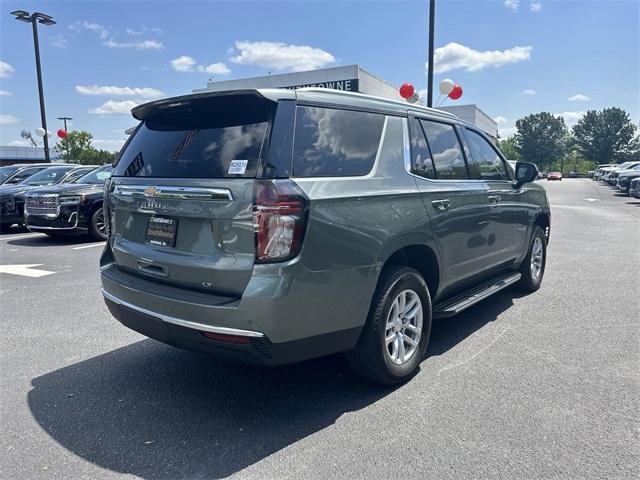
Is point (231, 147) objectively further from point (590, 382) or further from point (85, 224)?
point (85, 224)

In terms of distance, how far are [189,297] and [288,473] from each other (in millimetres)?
1101

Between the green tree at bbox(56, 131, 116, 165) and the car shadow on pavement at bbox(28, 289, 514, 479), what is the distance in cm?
4903

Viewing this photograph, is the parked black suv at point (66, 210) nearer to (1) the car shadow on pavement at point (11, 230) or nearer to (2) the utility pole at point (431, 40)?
(1) the car shadow on pavement at point (11, 230)

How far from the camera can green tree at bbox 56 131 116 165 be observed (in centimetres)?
4866

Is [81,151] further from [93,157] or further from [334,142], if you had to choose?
[334,142]

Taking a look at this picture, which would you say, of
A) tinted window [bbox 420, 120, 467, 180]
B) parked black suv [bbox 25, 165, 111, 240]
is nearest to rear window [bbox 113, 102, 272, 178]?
tinted window [bbox 420, 120, 467, 180]


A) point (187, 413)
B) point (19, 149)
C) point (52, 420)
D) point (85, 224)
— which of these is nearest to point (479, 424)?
point (187, 413)

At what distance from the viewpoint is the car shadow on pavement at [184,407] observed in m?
2.60

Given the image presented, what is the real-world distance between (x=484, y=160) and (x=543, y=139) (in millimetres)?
102982

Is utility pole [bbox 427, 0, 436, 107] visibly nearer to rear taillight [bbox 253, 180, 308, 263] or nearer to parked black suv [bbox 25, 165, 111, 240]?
parked black suv [bbox 25, 165, 111, 240]

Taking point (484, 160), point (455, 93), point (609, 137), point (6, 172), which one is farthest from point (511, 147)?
point (484, 160)

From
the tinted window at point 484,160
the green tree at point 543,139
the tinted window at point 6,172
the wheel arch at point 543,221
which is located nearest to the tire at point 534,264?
the wheel arch at point 543,221

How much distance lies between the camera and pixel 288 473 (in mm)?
2447

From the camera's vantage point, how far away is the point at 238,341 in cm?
262
